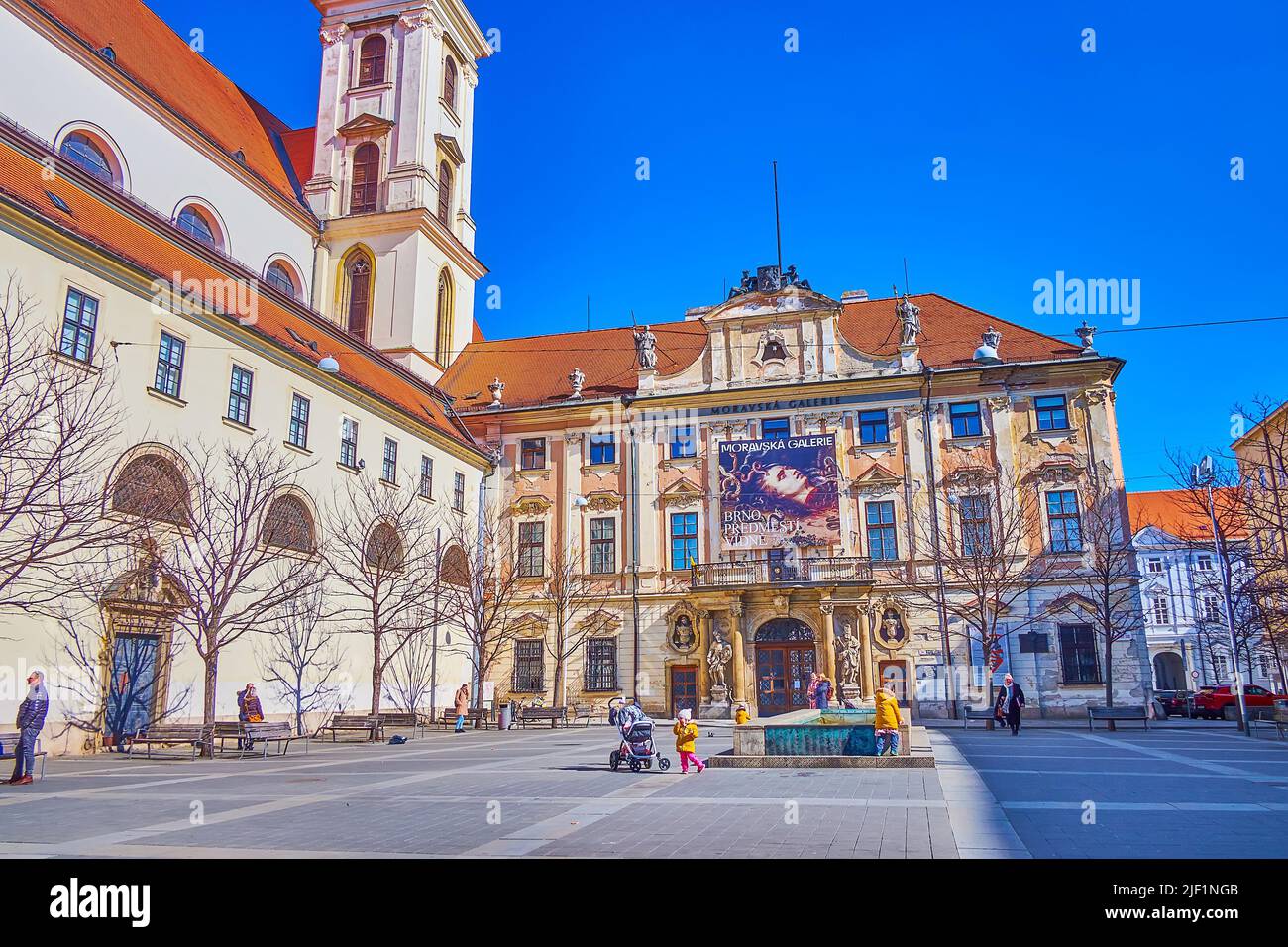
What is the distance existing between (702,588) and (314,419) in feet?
52.9

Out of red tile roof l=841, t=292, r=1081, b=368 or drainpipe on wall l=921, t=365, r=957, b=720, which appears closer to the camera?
drainpipe on wall l=921, t=365, r=957, b=720

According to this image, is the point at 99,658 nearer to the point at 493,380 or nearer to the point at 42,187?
the point at 42,187

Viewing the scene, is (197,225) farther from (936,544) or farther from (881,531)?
(936,544)

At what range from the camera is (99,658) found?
69.1ft

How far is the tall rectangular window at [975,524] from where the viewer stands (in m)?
36.1

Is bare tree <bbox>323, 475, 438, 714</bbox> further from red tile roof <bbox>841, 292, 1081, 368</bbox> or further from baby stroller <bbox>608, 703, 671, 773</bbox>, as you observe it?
red tile roof <bbox>841, 292, 1081, 368</bbox>

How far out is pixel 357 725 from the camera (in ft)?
93.2

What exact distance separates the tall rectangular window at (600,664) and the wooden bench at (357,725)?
12100 millimetres

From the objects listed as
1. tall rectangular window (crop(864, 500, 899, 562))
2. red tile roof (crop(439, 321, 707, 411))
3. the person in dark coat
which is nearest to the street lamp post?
the person in dark coat

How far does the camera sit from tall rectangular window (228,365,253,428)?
26109 mm

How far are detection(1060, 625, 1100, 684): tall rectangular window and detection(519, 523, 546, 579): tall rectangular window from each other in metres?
21.2
